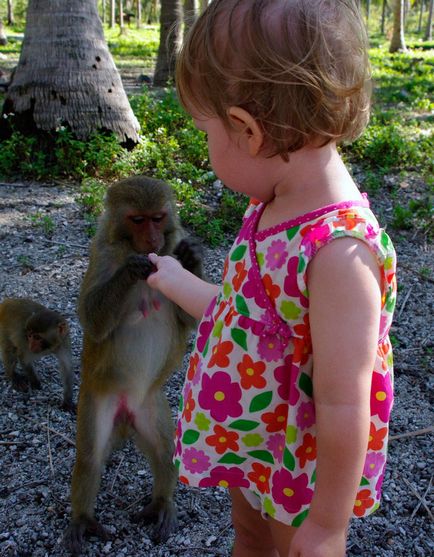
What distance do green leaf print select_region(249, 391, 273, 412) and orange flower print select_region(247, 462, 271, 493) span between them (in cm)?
21

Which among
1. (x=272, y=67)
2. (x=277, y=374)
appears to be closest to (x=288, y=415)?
(x=277, y=374)

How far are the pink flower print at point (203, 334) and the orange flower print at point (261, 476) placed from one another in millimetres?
393

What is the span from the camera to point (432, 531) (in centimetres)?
313

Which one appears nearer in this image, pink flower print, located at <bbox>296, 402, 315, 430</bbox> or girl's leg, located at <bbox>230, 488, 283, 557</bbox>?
pink flower print, located at <bbox>296, 402, 315, 430</bbox>

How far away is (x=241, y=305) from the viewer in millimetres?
1924

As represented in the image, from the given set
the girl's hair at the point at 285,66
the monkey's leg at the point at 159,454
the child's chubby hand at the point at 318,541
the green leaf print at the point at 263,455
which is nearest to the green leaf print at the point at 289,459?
the green leaf print at the point at 263,455

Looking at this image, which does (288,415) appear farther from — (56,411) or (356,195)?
(56,411)

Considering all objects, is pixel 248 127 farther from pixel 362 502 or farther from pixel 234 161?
pixel 362 502

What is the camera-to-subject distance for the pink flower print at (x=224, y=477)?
2088mm

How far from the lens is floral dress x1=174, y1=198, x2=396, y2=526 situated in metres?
1.78

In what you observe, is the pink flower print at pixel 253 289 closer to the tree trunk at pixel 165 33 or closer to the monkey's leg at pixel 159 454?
the monkey's leg at pixel 159 454

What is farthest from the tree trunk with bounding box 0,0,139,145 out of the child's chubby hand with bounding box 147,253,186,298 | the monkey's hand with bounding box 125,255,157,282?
the child's chubby hand with bounding box 147,253,186,298

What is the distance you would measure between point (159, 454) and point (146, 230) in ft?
3.63

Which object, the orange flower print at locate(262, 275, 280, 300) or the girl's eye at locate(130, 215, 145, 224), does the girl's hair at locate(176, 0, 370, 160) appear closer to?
the orange flower print at locate(262, 275, 280, 300)
